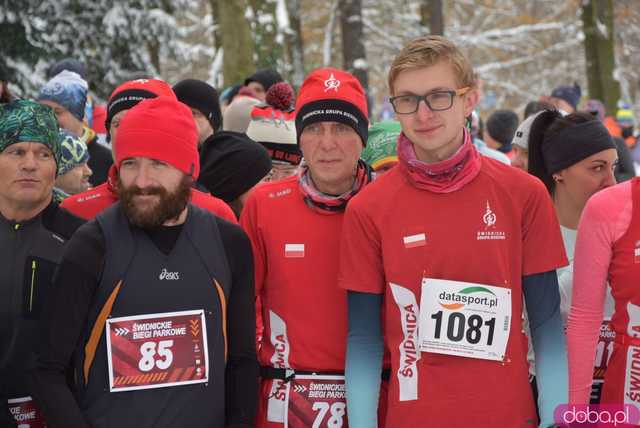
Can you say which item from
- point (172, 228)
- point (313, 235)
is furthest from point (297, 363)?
point (172, 228)

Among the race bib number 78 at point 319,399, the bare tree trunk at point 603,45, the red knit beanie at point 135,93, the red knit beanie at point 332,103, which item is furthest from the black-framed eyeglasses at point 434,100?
the bare tree trunk at point 603,45

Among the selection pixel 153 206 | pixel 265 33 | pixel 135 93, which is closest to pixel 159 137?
pixel 153 206

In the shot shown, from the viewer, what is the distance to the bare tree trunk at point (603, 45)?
1997cm

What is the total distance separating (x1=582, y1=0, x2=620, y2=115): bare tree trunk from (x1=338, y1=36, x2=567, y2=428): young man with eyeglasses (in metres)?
17.4

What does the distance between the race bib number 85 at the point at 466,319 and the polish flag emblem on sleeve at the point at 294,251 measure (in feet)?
2.16

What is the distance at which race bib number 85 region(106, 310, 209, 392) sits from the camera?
10.5ft

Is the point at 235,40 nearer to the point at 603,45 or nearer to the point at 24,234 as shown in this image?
the point at 24,234

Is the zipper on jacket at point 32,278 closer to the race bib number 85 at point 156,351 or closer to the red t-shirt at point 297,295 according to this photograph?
the race bib number 85 at point 156,351

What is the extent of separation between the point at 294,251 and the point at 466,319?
2.71 feet

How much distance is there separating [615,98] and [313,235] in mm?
17860

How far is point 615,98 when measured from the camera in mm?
20109

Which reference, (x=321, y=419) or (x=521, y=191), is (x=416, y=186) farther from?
(x=321, y=419)

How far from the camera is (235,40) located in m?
13.3

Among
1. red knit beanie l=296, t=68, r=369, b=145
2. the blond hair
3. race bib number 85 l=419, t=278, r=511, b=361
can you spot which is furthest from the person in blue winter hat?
race bib number 85 l=419, t=278, r=511, b=361
